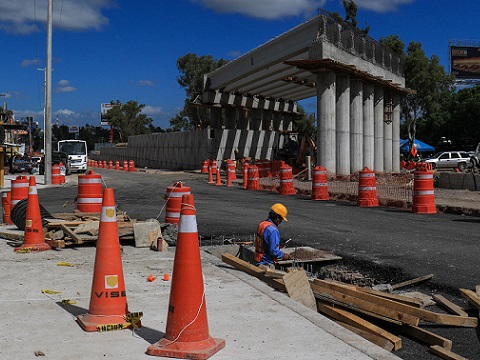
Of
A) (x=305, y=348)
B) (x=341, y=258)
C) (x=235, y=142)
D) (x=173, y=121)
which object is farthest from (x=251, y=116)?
(x=305, y=348)

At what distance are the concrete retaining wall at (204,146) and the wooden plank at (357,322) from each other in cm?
3644

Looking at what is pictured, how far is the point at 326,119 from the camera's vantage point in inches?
1169

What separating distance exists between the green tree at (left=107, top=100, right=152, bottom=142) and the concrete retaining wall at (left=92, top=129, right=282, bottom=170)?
41825mm

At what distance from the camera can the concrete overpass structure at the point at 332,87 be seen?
2989 cm

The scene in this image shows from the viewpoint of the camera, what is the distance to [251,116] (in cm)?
5234

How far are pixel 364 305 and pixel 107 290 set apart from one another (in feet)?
8.05

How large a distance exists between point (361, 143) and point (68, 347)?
1224 inches

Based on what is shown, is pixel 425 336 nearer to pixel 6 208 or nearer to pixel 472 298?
pixel 472 298

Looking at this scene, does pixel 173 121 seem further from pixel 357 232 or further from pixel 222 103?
pixel 357 232

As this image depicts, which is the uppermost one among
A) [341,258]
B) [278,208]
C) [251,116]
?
[251,116]

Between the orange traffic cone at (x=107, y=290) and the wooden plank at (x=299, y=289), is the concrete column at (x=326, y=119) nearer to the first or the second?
the wooden plank at (x=299, y=289)

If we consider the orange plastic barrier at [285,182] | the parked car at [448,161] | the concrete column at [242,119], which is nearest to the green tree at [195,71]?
the concrete column at [242,119]

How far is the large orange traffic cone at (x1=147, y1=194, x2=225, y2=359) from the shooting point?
4.26 meters

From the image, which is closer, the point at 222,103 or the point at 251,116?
the point at 222,103
